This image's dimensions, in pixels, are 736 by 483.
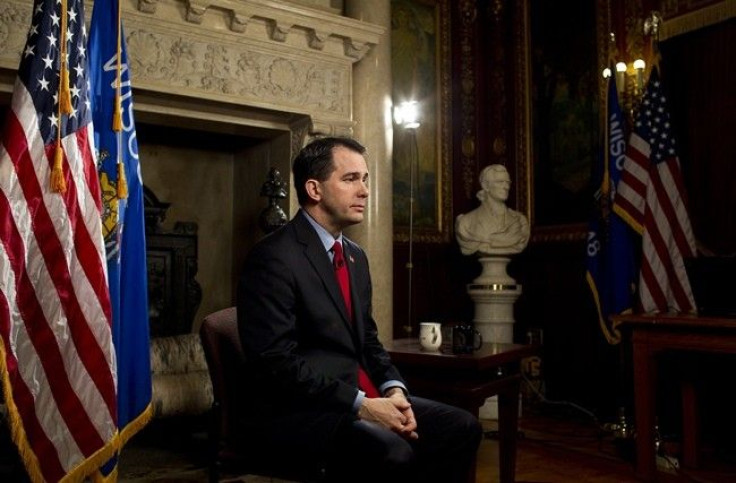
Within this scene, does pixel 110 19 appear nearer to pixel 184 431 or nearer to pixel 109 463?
pixel 109 463

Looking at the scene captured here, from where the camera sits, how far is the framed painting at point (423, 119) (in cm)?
718

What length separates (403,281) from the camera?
7125 mm

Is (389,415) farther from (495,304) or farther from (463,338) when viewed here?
(495,304)

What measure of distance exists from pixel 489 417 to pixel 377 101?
2.97 m

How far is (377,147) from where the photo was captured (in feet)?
19.4

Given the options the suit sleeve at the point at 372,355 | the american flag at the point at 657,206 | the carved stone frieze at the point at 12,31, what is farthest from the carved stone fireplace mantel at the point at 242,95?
the suit sleeve at the point at 372,355

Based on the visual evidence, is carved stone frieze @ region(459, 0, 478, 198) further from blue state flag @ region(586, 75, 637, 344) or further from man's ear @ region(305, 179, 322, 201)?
man's ear @ region(305, 179, 322, 201)

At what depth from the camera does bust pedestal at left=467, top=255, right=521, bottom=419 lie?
20.9ft

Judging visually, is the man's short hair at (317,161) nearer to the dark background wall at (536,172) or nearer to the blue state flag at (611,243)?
the blue state flag at (611,243)

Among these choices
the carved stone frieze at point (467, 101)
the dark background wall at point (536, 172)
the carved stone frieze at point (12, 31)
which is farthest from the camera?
the carved stone frieze at point (467, 101)

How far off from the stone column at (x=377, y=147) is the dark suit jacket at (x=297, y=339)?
321 centimetres

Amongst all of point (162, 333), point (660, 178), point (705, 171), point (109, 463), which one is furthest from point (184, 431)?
point (705, 171)

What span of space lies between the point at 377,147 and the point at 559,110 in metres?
2.07

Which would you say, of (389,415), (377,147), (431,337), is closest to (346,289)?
(389,415)
